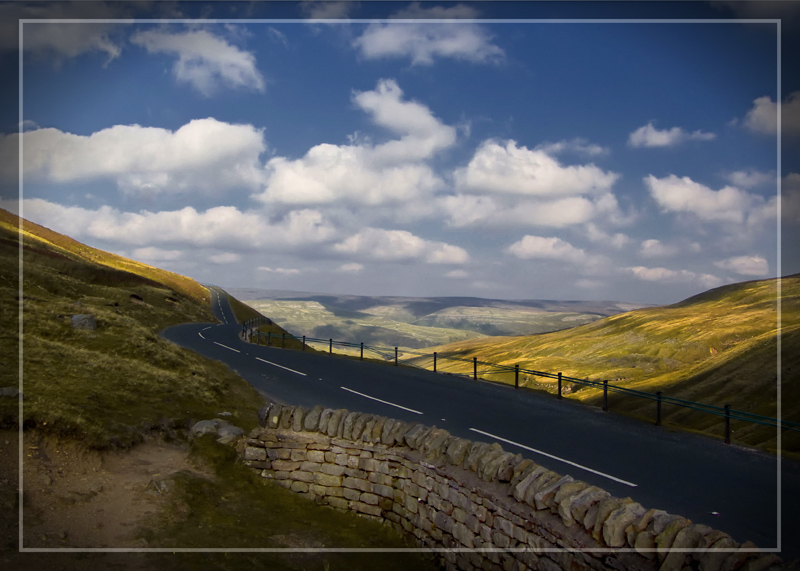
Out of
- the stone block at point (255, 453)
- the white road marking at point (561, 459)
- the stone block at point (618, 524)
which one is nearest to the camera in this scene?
the stone block at point (618, 524)

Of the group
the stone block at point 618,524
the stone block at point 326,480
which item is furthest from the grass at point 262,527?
the stone block at point 618,524

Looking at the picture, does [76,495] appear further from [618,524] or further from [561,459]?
[561,459]

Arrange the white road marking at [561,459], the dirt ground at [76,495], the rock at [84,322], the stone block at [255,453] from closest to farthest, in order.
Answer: the dirt ground at [76,495]
the white road marking at [561,459]
the stone block at [255,453]
the rock at [84,322]

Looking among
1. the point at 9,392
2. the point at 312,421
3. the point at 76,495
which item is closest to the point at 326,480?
the point at 312,421

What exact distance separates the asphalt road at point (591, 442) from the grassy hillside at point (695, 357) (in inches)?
181

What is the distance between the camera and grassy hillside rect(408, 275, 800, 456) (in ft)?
187

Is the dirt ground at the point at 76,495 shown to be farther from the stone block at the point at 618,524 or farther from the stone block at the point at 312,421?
the stone block at the point at 618,524

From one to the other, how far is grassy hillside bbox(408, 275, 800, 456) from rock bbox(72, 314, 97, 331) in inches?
788

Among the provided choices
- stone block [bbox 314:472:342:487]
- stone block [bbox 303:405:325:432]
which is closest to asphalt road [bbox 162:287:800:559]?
stone block [bbox 314:472:342:487]

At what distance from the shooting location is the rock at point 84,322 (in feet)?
66.2

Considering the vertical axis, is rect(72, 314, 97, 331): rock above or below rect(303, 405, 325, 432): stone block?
above

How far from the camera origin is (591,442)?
43.1 feet

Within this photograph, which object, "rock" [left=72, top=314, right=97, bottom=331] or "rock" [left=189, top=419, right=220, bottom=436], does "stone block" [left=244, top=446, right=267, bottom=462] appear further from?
"rock" [left=72, top=314, right=97, bottom=331]

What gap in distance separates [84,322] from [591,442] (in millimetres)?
18243
